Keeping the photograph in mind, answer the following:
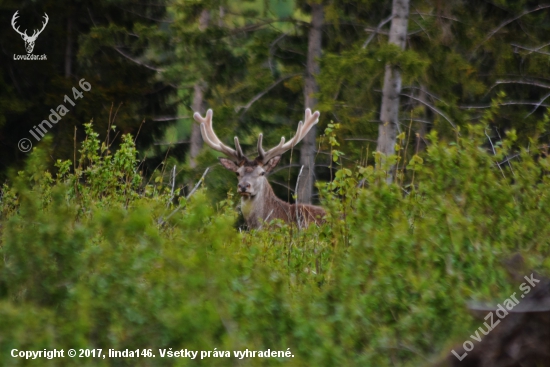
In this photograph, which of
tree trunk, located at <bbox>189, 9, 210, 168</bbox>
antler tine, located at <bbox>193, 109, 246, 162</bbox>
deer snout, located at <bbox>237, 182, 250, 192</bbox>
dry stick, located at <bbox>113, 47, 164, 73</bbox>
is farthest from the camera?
tree trunk, located at <bbox>189, 9, 210, 168</bbox>

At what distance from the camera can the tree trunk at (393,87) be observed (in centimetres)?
1348

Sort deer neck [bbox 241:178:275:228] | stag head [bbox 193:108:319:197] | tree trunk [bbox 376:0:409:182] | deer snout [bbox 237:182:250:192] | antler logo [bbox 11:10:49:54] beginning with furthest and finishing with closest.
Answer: antler logo [bbox 11:10:49:54] → tree trunk [bbox 376:0:409:182] → deer neck [bbox 241:178:275:228] → stag head [bbox 193:108:319:197] → deer snout [bbox 237:182:250:192]

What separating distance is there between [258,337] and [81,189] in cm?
422

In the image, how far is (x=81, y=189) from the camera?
830 cm

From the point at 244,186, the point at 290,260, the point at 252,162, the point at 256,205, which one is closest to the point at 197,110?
the point at 252,162

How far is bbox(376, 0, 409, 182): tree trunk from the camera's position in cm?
1348

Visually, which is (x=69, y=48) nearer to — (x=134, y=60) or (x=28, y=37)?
(x=28, y=37)

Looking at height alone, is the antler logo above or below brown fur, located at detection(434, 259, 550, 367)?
above

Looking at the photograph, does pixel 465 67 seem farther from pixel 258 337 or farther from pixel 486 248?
pixel 258 337

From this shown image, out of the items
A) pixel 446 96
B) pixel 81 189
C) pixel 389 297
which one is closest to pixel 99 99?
pixel 446 96

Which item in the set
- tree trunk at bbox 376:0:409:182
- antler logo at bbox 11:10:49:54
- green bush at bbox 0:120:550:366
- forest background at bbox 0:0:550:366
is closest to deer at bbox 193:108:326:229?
tree trunk at bbox 376:0:409:182

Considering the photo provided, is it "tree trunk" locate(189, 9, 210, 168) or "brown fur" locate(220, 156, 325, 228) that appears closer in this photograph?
"brown fur" locate(220, 156, 325, 228)

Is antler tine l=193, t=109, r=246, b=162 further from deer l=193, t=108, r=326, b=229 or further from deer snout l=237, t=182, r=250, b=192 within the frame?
deer snout l=237, t=182, r=250, b=192

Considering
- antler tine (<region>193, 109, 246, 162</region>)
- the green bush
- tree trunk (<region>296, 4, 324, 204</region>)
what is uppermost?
tree trunk (<region>296, 4, 324, 204</region>)
